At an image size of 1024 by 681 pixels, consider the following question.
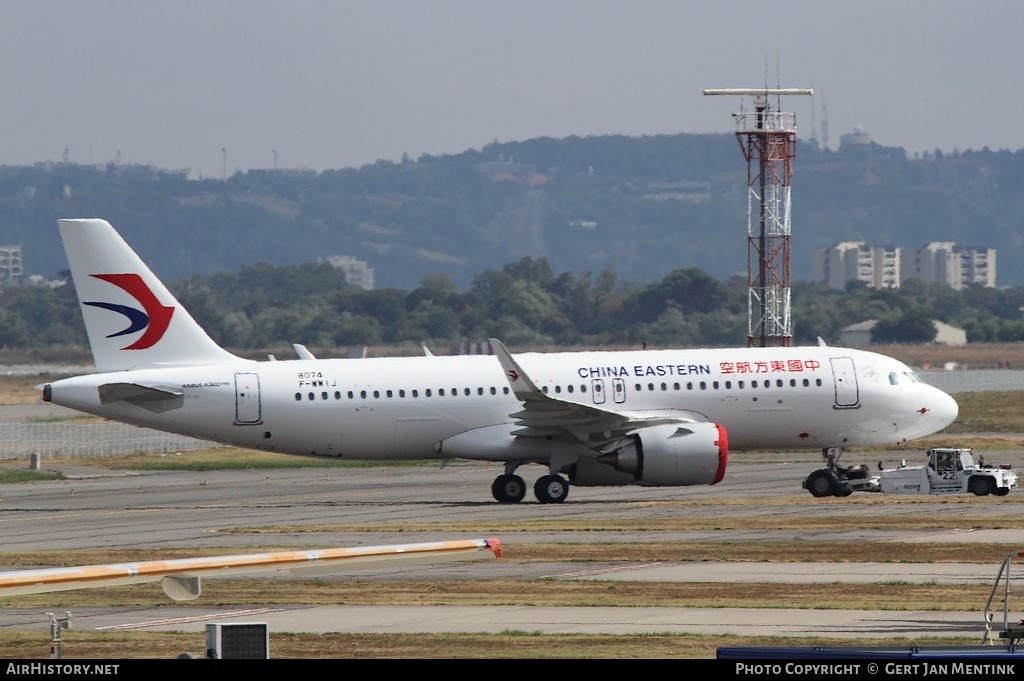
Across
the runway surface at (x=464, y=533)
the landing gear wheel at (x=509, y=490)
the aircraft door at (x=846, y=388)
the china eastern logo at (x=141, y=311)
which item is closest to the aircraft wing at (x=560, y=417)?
the landing gear wheel at (x=509, y=490)

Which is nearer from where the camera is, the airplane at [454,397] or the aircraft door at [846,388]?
the airplane at [454,397]

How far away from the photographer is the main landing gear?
4131cm

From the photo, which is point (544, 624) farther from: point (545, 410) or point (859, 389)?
point (859, 389)

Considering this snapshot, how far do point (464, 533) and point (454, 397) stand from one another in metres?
8.52

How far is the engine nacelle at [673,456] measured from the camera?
3947 cm

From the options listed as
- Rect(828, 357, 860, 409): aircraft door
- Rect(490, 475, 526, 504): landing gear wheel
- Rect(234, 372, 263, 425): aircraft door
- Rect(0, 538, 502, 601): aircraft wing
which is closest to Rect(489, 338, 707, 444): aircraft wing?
Rect(490, 475, 526, 504): landing gear wheel

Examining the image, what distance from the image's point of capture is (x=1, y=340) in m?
178

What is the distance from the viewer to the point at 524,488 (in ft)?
137

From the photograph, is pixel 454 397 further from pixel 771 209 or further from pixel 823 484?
pixel 771 209

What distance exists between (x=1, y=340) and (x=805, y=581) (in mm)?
162157

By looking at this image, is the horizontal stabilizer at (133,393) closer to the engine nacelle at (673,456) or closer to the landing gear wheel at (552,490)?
the landing gear wheel at (552,490)

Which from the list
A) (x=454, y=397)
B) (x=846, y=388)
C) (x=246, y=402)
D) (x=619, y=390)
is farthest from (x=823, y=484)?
(x=246, y=402)

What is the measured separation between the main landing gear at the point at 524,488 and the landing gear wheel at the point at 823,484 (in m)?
5.92
